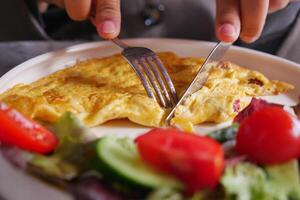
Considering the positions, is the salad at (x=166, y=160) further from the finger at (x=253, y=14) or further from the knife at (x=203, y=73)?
the finger at (x=253, y=14)

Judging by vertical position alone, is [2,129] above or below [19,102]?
above

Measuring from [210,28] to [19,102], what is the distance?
3.13 ft

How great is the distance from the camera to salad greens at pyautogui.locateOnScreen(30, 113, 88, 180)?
0.84 m

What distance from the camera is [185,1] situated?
1.91 meters

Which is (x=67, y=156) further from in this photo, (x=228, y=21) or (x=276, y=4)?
(x=276, y=4)

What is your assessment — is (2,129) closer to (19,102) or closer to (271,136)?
(19,102)

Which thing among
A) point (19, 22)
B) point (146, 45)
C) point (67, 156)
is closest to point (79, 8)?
point (146, 45)

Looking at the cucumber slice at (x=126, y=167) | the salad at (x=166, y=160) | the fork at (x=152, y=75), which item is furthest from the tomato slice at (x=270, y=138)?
the fork at (x=152, y=75)

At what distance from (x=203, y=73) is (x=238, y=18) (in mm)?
185

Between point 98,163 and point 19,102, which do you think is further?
point 19,102

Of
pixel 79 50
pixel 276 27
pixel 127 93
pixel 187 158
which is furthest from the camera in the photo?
pixel 276 27

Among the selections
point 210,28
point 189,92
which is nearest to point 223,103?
point 189,92

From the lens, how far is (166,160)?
80 cm

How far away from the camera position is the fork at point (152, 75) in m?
1.30
